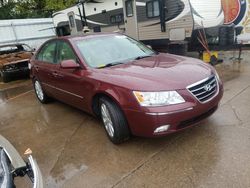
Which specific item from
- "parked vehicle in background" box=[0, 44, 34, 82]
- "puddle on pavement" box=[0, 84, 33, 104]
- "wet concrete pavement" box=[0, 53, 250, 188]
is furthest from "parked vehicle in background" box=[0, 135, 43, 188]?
"parked vehicle in background" box=[0, 44, 34, 82]

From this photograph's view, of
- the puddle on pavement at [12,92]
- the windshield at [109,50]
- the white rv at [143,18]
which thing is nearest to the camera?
the windshield at [109,50]

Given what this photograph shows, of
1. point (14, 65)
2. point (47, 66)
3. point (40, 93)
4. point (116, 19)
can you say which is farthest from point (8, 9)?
point (47, 66)

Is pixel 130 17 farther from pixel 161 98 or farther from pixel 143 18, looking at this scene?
pixel 161 98

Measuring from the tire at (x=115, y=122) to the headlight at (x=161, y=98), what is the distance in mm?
465

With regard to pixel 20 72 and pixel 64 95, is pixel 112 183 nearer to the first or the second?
pixel 64 95

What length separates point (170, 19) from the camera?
9492 millimetres

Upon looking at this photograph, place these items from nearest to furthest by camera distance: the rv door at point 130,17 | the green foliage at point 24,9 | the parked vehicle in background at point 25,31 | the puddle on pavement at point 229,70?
the puddle on pavement at point 229,70, the rv door at point 130,17, the parked vehicle in background at point 25,31, the green foliage at point 24,9

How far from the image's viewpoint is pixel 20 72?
33.0 ft

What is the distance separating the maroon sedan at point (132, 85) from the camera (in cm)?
328

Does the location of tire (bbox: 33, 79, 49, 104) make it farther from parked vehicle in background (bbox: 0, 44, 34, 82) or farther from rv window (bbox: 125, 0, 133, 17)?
rv window (bbox: 125, 0, 133, 17)

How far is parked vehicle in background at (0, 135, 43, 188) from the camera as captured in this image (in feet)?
6.79

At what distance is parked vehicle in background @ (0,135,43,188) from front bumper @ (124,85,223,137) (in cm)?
143

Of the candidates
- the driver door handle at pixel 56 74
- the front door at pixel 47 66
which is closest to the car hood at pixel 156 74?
the driver door handle at pixel 56 74

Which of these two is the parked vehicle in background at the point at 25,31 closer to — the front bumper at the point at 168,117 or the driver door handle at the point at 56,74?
the driver door handle at the point at 56,74
